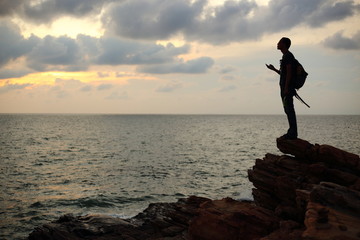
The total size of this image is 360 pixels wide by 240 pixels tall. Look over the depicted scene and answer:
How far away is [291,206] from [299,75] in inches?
217

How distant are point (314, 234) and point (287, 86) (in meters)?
6.58

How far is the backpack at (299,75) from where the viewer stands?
1223 centimetres

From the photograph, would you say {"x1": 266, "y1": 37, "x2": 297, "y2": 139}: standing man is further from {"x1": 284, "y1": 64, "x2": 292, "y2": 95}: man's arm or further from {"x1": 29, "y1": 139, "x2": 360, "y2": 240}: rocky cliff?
{"x1": 29, "y1": 139, "x2": 360, "y2": 240}: rocky cliff

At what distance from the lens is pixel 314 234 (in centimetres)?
731

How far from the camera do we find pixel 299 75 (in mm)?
12289

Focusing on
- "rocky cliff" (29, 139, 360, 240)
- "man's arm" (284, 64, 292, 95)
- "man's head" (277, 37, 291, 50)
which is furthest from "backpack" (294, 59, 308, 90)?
"rocky cliff" (29, 139, 360, 240)

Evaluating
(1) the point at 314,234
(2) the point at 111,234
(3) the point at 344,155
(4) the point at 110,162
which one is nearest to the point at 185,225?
(2) the point at 111,234

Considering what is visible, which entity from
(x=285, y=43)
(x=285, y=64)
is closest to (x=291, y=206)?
(x=285, y=64)

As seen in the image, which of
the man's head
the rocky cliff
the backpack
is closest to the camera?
the rocky cliff

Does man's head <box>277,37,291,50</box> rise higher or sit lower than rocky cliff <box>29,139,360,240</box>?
higher

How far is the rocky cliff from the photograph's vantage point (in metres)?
8.16

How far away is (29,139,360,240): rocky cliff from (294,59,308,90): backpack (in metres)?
2.57

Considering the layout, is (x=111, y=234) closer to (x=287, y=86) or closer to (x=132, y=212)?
(x=132, y=212)

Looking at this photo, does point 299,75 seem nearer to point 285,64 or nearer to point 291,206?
point 285,64
